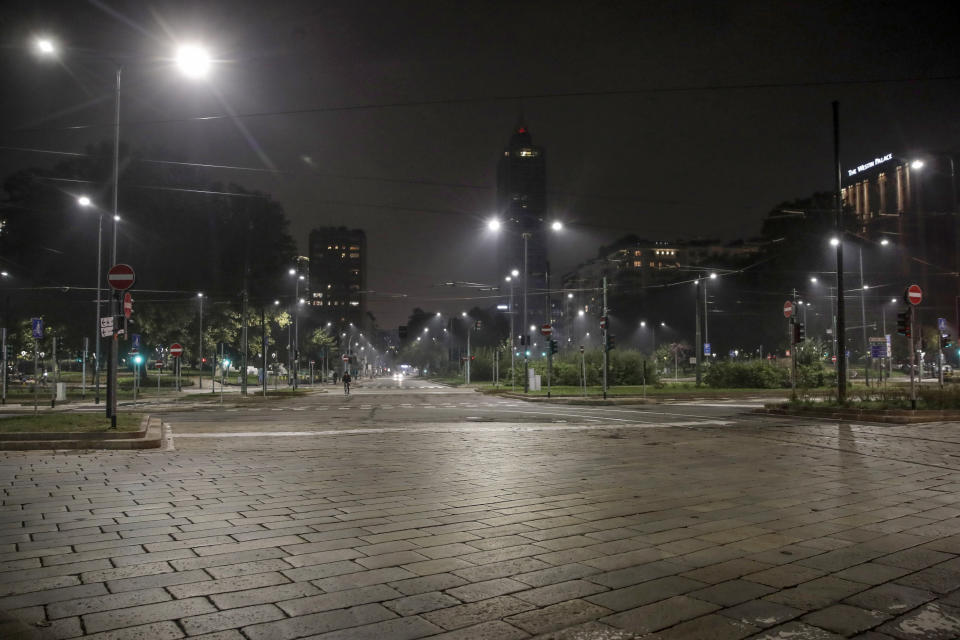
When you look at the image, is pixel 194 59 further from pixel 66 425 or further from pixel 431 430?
pixel 431 430

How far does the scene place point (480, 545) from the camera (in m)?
5.85

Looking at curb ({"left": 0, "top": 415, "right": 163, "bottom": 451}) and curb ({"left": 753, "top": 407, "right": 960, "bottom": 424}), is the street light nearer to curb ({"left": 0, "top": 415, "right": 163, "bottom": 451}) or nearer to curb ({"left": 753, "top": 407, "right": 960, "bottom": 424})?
curb ({"left": 0, "top": 415, "right": 163, "bottom": 451})

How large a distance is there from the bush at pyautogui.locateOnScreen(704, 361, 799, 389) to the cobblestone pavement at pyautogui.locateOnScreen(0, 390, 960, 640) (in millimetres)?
35700

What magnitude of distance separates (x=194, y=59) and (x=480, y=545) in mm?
13052

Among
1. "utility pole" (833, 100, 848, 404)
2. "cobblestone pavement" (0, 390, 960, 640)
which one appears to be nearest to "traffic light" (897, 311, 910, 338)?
"utility pole" (833, 100, 848, 404)

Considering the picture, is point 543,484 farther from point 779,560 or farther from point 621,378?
point 621,378

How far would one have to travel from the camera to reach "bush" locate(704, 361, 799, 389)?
46031 millimetres

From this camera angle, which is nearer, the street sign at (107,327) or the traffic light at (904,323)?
the street sign at (107,327)

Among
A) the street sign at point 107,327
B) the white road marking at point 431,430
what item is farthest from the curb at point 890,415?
the street sign at point 107,327

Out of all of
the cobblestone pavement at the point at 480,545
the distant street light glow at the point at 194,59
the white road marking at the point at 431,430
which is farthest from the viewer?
the white road marking at the point at 431,430

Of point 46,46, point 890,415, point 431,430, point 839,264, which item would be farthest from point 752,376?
point 46,46

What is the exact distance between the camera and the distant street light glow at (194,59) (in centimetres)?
1462

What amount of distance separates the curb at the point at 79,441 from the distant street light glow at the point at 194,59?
25.7 feet

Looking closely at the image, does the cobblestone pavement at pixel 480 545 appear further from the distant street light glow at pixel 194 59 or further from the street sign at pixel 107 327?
the distant street light glow at pixel 194 59
